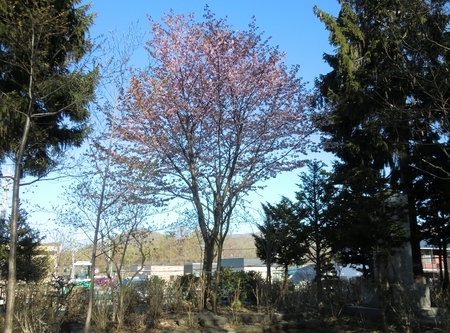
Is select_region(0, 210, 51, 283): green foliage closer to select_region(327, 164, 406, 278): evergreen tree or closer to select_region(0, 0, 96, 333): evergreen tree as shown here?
select_region(0, 0, 96, 333): evergreen tree

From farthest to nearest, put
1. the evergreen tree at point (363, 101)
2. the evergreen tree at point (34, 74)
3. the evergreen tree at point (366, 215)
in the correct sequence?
the evergreen tree at point (363, 101) < the evergreen tree at point (366, 215) < the evergreen tree at point (34, 74)

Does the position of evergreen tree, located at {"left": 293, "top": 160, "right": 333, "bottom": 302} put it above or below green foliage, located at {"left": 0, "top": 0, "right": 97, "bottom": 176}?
below

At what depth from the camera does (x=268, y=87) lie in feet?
37.7

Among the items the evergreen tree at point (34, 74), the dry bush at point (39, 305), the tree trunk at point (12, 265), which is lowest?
the dry bush at point (39, 305)

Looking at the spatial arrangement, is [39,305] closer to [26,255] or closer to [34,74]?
[34,74]

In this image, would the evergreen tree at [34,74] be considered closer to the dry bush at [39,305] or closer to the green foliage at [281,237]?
the dry bush at [39,305]

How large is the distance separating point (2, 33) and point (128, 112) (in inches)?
109

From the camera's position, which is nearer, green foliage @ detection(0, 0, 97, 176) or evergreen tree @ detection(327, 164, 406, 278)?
green foliage @ detection(0, 0, 97, 176)

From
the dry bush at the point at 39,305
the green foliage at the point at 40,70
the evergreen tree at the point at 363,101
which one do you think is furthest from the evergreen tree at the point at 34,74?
the evergreen tree at the point at 363,101

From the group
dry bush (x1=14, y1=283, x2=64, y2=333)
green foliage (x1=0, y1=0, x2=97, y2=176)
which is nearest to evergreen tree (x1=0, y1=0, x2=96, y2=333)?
green foliage (x1=0, y1=0, x2=97, y2=176)

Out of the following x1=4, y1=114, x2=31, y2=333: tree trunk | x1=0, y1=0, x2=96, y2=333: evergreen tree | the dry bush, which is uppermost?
x1=0, y1=0, x2=96, y2=333: evergreen tree

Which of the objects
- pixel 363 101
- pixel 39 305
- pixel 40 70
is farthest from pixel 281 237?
pixel 40 70

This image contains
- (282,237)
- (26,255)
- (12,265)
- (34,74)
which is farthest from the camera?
(26,255)

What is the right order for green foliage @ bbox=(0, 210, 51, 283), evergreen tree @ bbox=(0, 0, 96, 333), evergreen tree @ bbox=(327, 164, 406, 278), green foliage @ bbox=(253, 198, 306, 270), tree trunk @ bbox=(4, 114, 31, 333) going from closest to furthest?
tree trunk @ bbox=(4, 114, 31, 333) → evergreen tree @ bbox=(0, 0, 96, 333) → evergreen tree @ bbox=(327, 164, 406, 278) → green foliage @ bbox=(253, 198, 306, 270) → green foliage @ bbox=(0, 210, 51, 283)
